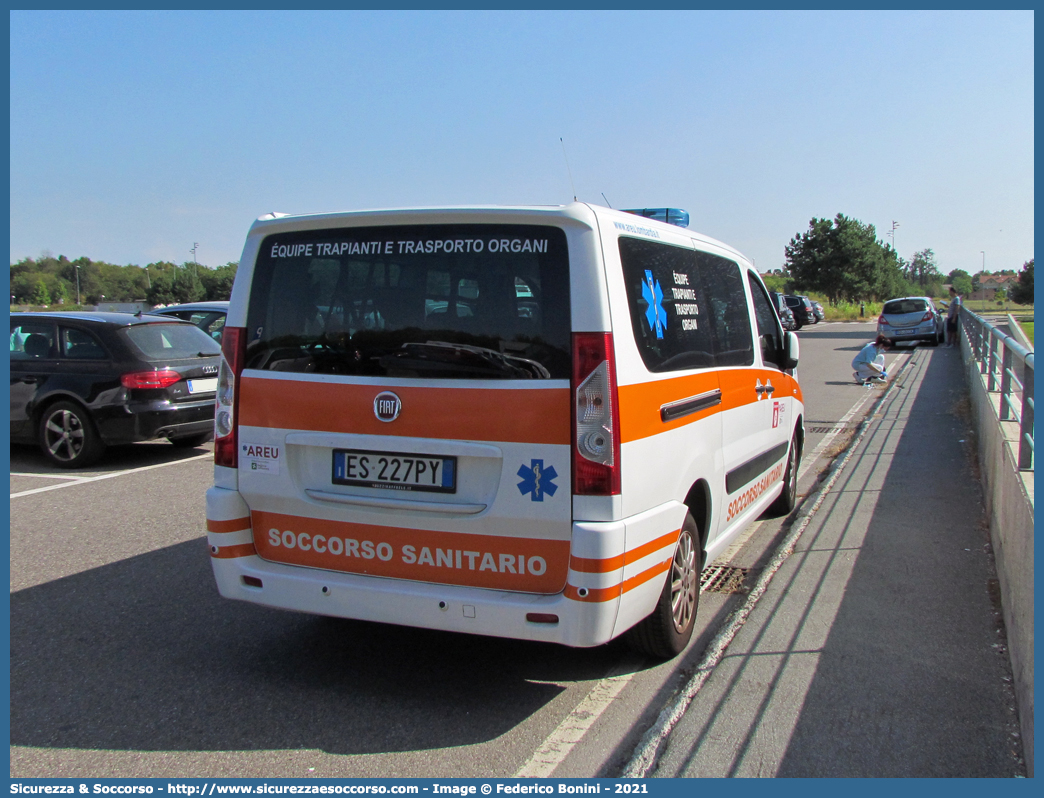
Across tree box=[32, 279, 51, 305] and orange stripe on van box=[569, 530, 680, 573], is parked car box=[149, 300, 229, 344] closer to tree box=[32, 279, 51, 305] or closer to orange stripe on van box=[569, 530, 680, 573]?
orange stripe on van box=[569, 530, 680, 573]

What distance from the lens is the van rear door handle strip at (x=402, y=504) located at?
343 centimetres

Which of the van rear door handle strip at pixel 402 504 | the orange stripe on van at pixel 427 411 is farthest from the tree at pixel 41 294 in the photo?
the van rear door handle strip at pixel 402 504

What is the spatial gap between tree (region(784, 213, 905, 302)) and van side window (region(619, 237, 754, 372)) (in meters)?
69.3

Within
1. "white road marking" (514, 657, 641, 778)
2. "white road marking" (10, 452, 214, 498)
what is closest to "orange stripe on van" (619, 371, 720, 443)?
"white road marking" (514, 657, 641, 778)

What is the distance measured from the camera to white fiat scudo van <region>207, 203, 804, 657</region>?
3.33m

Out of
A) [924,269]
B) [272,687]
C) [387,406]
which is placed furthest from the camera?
[924,269]

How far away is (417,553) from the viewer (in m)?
3.53

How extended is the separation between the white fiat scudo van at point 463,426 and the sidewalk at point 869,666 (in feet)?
1.73

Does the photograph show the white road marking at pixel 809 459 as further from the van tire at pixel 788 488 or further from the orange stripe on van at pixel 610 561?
the orange stripe on van at pixel 610 561

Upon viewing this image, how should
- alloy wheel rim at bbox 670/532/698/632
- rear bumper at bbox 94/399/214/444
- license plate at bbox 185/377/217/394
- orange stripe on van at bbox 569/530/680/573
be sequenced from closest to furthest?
orange stripe on van at bbox 569/530/680/573
alloy wheel rim at bbox 670/532/698/632
rear bumper at bbox 94/399/214/444
license plate at bbox 185/377/217/394

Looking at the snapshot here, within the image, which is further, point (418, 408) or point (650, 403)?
point (650, 403)

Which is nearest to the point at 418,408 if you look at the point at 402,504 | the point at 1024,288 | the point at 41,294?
the point at 402,504

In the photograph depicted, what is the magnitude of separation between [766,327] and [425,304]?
3.12 m

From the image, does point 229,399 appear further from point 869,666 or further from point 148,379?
point 148,379
